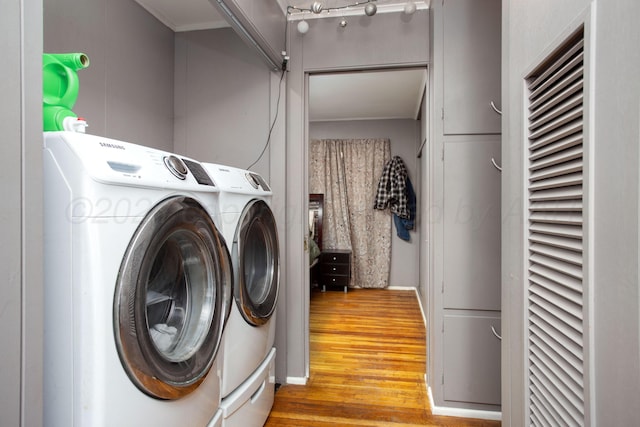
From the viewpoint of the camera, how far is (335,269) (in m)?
4.88

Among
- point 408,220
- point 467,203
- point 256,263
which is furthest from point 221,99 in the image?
point 408,220

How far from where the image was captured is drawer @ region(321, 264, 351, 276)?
485 cm

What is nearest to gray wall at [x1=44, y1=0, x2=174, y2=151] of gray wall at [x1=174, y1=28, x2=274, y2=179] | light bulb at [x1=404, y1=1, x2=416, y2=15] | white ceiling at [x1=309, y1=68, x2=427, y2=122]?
gray wall at [x1=174, y1=28, x2=274, y2=179]

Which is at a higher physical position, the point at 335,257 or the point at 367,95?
the point at 367,95

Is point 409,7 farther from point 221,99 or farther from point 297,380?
point 297,380

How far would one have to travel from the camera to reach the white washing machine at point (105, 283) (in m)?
0.79

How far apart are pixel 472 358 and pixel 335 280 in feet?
9.67

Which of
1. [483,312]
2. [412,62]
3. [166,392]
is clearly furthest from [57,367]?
[412,62]

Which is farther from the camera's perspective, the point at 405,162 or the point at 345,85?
the point at 405,162

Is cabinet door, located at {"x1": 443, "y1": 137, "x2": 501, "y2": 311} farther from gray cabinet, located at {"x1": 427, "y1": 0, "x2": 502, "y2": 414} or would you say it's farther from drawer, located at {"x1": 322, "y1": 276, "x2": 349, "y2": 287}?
drawer, located at {"x1": 322, "y1": 276, "x2": 349, "y2": 287}

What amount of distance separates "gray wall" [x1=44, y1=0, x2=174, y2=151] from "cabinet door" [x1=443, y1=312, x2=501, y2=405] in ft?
7.21
